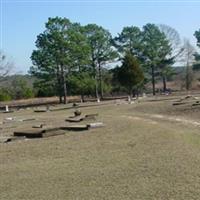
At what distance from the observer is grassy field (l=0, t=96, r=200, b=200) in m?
10.3

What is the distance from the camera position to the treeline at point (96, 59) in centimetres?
6328

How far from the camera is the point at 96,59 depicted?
2867 inches

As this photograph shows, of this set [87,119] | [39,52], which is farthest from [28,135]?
[39,52]

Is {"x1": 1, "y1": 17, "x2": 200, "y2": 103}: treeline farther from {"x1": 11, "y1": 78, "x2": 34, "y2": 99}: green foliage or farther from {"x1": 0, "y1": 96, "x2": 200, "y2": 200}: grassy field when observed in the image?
{"x1": 0, "y1": 96, "x2": 200, "y2": 200}: grassy field

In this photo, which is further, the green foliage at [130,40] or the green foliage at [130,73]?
the green foliage at [130,40]

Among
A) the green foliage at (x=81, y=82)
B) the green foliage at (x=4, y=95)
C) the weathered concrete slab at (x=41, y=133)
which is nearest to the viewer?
the weathered concrete slab at (x=41, y=133)

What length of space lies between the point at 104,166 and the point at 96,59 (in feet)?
197

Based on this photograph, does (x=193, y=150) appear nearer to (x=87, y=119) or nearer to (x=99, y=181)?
(x=99, y=181)

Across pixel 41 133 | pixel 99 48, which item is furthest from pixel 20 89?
pixel 41 133

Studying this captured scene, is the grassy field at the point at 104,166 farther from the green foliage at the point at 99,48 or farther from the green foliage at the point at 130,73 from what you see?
the green foliage at the point at 99,48

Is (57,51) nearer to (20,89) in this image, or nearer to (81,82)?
(81,82)

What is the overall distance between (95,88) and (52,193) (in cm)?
6162

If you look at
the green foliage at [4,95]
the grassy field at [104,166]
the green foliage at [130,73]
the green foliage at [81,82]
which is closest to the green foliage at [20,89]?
the green foliage at [4,95]

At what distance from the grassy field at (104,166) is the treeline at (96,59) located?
42565mm
